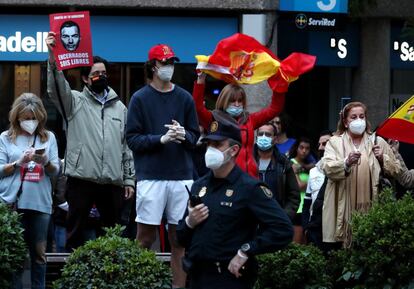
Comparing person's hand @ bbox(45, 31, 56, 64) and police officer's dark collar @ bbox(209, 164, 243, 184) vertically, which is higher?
person's hand @ bbox(45, 31, 56, 64)

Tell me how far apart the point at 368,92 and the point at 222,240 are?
35.3 ft

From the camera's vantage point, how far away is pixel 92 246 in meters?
9.29

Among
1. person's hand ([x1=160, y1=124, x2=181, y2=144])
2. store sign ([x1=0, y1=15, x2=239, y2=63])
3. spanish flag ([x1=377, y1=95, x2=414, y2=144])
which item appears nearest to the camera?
person's hand ([x1=160, y1=124, x2=181, y2=144])

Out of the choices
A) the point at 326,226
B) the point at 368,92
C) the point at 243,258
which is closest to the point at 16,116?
the point at 326,226

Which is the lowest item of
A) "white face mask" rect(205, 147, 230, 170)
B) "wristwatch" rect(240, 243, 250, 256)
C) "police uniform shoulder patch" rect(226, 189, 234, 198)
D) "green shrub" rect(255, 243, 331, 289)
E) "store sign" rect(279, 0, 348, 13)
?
"green shrub" rect(255, 243, 331, 289)

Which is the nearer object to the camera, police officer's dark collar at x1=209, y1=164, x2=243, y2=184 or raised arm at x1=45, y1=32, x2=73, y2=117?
police officer's dark collar at x1=209, y1=164, x2=243, y2=184

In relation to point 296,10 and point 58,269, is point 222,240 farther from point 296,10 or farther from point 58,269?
point 296,10

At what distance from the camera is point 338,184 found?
34.7 ft

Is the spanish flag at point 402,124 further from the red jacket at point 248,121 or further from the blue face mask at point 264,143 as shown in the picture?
the blue face mask at point 264,143

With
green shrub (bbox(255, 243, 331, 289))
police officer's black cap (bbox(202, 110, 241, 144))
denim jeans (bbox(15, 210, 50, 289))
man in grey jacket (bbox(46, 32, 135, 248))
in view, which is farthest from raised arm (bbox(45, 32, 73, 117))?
police officer's black cap (bbox(202, 110, 241, 144))

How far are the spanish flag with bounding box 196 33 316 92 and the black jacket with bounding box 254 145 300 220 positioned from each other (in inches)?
31.0

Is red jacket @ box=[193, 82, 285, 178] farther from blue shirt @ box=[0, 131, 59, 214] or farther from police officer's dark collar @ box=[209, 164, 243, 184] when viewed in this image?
police officer's dark collar @ box=[209, 164, 243, 184]

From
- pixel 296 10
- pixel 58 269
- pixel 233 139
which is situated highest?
pixel 296 10

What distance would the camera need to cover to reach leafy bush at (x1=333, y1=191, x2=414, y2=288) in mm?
9477
